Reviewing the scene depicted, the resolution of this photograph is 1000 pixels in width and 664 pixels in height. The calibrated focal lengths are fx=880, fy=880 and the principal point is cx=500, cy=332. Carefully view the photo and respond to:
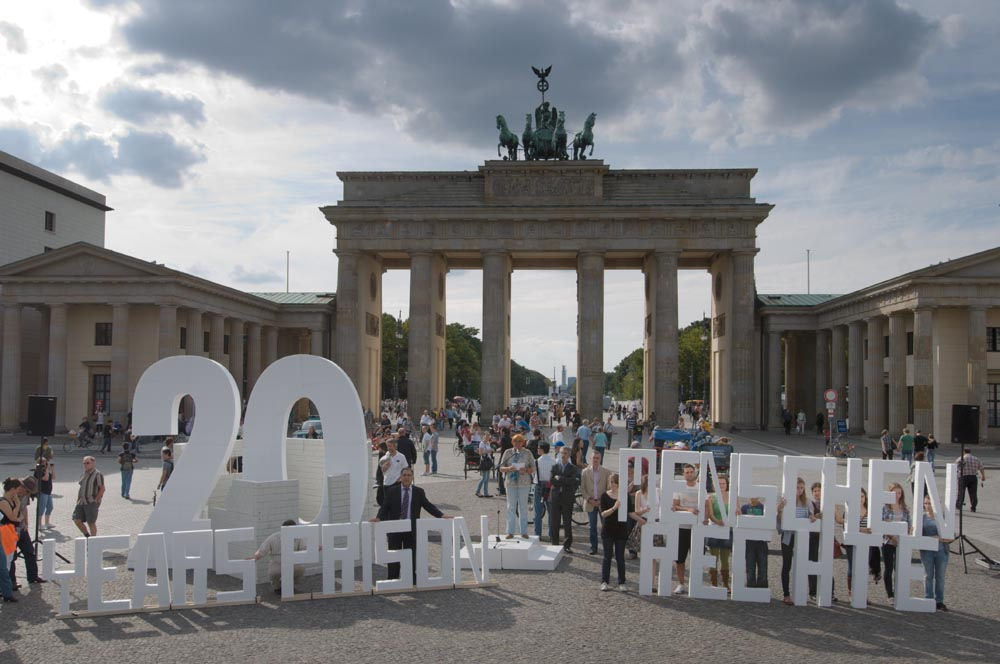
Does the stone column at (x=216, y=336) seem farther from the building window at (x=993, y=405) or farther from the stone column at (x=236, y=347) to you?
the building window at (x=993, y=405)

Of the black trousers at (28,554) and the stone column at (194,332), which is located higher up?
the stone column at (194,332)

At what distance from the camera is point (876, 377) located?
1986 inches

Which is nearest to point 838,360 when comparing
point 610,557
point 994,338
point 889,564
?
point 994,338

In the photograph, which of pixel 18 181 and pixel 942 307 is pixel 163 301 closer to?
pixel 18 181

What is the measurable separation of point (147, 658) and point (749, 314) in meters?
52.9

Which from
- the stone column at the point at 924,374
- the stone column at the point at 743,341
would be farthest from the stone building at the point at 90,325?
the stone column at the point at 924,374

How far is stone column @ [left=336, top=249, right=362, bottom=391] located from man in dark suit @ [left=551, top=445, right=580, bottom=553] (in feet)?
145

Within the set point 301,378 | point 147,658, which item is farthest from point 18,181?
point 147,658

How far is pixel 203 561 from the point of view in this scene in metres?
12.8

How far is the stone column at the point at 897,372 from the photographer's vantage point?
45875 millimetres

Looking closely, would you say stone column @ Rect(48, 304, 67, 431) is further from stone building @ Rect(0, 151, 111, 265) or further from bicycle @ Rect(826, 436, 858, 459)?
bicycle @ Rect(826, 436, 858, 459)

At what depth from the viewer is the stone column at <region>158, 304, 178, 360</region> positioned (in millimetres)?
47938

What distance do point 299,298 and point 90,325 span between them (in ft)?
68.9

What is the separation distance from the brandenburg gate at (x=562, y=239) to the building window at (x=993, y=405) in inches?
639
